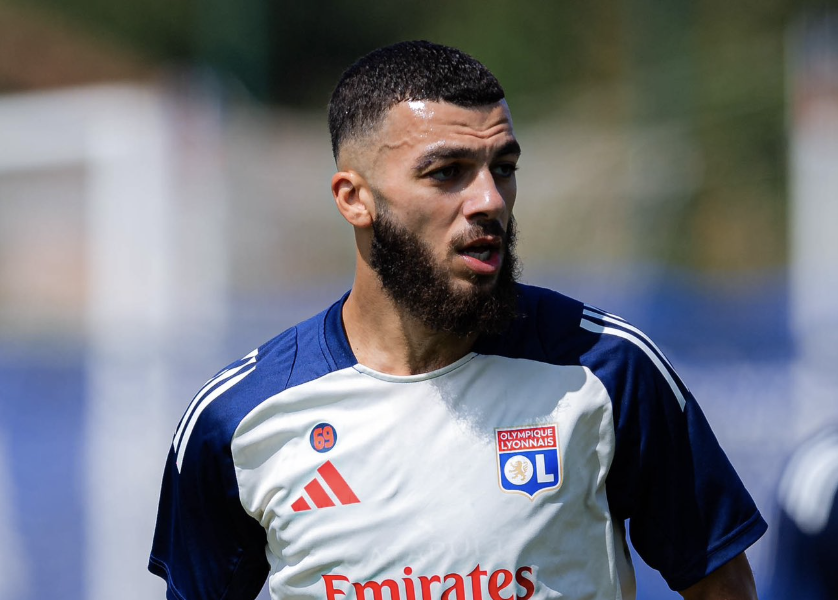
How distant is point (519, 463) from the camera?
2.00 m

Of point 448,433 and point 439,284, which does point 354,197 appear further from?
point 448,433

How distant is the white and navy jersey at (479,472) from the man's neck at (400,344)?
0.04 meters

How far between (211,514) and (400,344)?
1.71ft

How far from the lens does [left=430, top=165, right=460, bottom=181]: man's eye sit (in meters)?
2.06

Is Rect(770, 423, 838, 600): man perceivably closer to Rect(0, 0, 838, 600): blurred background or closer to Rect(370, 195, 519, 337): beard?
Rect(0, 0, 838, 600): blurred background

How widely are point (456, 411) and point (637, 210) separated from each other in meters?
5.66

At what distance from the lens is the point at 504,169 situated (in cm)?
212

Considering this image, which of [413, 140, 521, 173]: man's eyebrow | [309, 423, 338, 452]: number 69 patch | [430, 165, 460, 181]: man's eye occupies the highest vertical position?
[413, 140, 521, 173]: man's eyebrow

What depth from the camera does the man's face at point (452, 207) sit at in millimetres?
2047

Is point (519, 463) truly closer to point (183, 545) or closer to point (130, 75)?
point (183, 545)

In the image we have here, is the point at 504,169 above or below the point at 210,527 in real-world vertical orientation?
above

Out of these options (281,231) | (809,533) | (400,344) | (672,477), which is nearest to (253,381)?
(400,344)

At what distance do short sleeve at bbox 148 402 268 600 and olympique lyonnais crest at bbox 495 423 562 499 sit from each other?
1.75 ft

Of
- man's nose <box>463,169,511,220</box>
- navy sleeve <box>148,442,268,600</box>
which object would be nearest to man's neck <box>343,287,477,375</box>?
man's nose <box>463,169,511,220</box>
